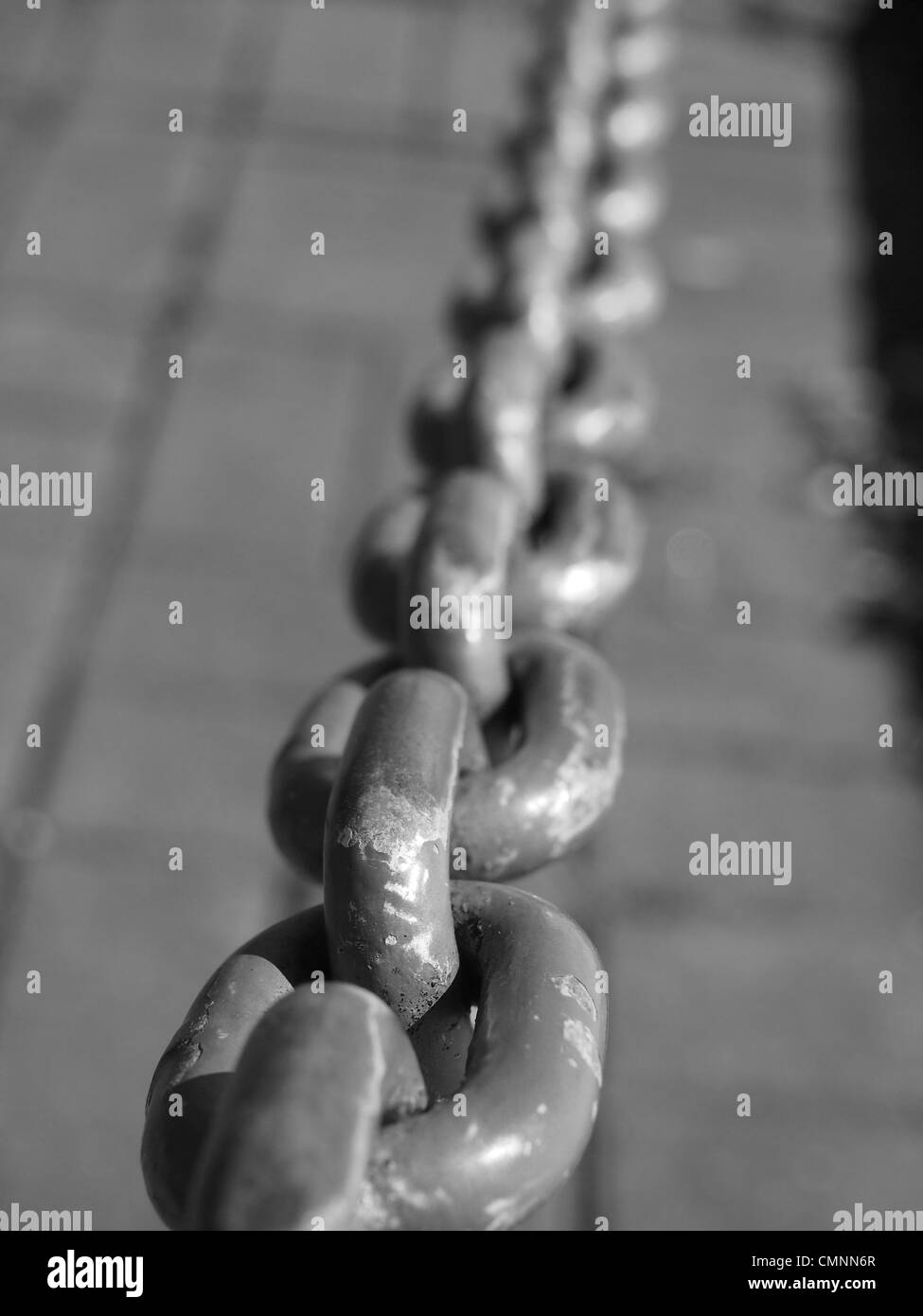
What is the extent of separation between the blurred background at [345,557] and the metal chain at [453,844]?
82 centimetres

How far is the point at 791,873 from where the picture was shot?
161 cm

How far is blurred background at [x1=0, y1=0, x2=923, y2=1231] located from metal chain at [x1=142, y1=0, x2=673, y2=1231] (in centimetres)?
82

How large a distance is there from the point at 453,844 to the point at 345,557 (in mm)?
1277

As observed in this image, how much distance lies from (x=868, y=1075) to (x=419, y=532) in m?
1.05

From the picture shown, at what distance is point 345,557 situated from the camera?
178cm

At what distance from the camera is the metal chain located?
385mm

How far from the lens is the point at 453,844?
528mm

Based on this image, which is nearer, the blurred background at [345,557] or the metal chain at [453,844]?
the metal chain at [453,844]

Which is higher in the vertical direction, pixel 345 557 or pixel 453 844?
pixel 345 557

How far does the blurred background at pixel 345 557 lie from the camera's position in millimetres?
1437

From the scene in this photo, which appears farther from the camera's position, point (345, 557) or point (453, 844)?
point (345, 557)

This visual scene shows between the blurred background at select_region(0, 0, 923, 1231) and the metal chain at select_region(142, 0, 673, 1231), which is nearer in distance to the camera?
the metal chain at select_region(142, 0, 673, 1231)

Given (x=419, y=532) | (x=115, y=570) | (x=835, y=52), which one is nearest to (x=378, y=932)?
(x=419, y=532)
